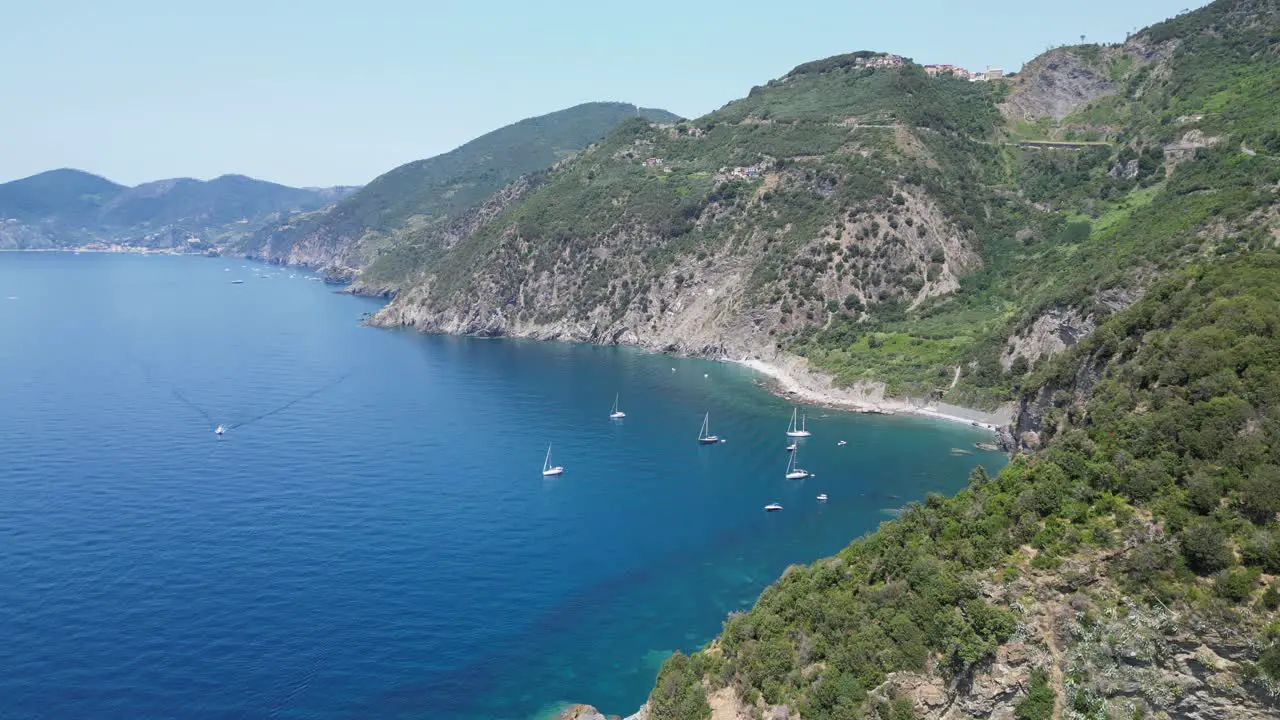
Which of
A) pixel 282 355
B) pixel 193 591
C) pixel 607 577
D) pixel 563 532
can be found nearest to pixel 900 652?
pixel 607 577

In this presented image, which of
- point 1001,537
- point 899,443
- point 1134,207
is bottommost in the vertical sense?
point 899,443

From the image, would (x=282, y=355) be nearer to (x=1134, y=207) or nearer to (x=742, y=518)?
(x=742, y=518)

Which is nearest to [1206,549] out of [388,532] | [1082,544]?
[1082,544]

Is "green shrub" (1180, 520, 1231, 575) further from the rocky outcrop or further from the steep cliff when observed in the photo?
the rocky outcrop

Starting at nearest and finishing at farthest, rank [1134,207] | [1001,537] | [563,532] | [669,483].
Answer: [1001,537]
[563,532]
[669,483]
[1134,207]

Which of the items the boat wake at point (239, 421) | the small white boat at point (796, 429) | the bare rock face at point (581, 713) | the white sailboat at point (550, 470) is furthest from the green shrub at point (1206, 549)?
the boat wake at point (239, 421)

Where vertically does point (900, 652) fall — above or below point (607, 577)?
above

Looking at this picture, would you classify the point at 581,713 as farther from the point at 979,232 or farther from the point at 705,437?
the point at 979,232
